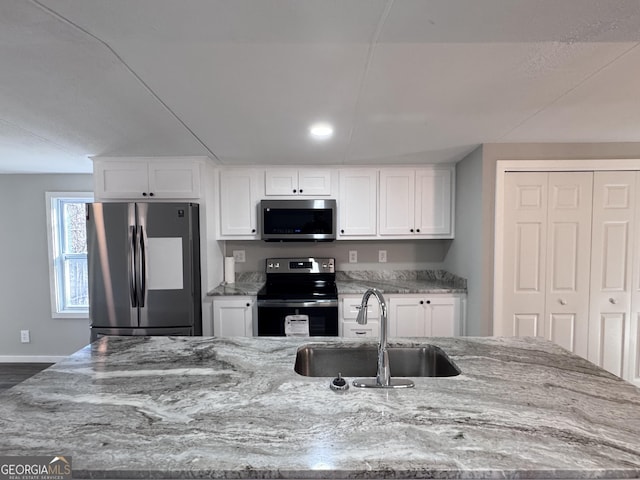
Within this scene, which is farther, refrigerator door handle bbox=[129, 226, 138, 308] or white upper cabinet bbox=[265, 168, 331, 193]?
white upper cabinet bbox=[265, 168, 331, 193]

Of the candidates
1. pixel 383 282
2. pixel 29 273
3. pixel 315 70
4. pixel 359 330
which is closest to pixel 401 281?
pixel 383 282

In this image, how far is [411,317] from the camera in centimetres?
287

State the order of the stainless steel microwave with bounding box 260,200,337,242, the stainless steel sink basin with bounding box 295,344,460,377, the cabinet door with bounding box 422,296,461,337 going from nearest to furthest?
the stainless steel sink basin with bounding box 295,344,460,377, the cabinet door with bounding box 422,296,461,337, the stainless steel microwave with bounding box 260,200,337,242

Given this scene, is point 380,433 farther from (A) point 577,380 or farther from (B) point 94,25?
(B) point 94,25

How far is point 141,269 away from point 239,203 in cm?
108

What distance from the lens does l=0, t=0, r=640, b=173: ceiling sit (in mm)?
1019

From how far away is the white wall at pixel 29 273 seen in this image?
135 inches

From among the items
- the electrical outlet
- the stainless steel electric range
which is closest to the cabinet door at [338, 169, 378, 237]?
the stainless steel electric range

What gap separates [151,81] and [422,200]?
Answer: 2.52 meters

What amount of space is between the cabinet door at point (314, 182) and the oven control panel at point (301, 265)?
0.75 m

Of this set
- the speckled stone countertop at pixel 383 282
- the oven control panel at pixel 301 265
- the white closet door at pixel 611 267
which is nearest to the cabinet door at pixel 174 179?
the speckled stone countertop at pixel 383 282

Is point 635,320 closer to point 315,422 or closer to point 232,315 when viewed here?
point 315,422

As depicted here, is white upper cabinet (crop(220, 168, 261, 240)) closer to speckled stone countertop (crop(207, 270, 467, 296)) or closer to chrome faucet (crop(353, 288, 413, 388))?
speckled stone countertop (crop(207, 270, 467, 296))

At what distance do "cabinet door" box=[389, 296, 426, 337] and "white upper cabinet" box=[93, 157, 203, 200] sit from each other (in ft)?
6.93
